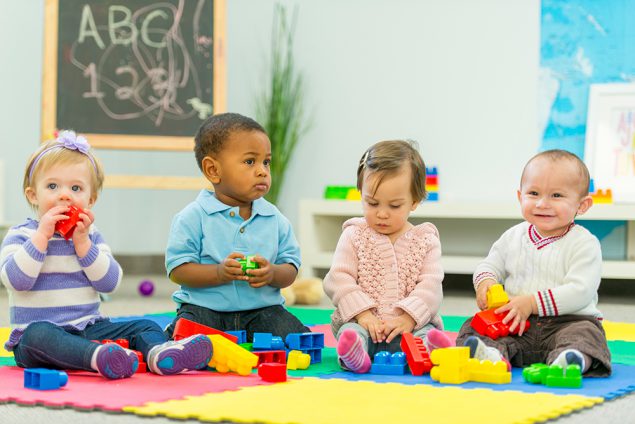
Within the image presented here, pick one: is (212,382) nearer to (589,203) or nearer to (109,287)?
(109,287)

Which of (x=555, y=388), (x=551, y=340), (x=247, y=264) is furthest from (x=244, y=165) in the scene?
(x=555, y=388)

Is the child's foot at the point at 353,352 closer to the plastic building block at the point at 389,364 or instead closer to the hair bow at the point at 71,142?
the plastic building block at the point at 389,364

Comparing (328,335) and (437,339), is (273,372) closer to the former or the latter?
(437,339)

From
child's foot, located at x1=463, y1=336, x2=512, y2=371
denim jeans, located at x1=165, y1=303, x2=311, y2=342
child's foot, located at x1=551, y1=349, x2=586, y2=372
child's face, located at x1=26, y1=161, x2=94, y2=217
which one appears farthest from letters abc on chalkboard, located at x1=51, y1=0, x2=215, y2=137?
child's foot, located at x1=551, y1=349, x2=586, y2=372

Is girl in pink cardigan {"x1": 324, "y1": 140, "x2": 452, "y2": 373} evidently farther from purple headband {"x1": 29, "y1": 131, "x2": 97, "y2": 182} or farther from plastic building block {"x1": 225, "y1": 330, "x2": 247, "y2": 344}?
purple headband {"x1": 29, "y1": 131, "x2": 97, "y2": 182}

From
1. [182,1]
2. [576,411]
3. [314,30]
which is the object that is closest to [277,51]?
[314,30]

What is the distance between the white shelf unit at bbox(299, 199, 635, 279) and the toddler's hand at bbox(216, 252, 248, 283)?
6.39 ft

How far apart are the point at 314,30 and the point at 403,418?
3.53 metres

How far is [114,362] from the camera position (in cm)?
176

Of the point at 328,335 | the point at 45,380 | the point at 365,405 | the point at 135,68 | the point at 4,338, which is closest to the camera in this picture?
the point at 365,405

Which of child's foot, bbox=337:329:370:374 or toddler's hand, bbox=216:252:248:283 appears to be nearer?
child's foot, bbox=337:329:370:374

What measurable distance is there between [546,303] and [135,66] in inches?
99.3

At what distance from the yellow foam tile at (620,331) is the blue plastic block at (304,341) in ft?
3.17

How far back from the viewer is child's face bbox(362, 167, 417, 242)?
2.08 metres
